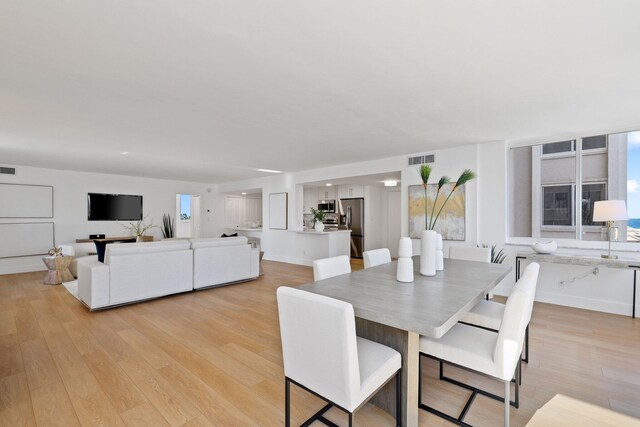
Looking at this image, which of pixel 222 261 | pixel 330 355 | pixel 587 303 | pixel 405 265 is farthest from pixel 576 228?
pixel 222 261

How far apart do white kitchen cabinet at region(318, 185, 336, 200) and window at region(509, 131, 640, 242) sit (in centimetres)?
506

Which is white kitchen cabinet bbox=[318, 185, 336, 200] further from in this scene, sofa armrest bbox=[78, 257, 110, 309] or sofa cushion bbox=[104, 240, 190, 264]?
sofa armrest bbox=[78, 257, 110, 309]

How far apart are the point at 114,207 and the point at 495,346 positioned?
8.85 meters

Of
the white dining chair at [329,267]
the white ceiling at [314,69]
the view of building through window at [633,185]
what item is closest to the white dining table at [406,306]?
the white dining chair at [329,267]

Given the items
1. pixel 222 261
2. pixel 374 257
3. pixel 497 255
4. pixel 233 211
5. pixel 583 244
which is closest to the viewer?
pixel 374 257

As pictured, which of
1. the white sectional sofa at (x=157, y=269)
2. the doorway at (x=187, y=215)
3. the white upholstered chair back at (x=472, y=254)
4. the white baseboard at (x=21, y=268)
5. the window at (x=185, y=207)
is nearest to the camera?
the white upholstered chair back at (x=472, y=254)

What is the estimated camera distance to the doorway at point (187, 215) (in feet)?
29.6

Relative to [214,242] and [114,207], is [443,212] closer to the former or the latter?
[214,242]

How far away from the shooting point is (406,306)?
1.56 m

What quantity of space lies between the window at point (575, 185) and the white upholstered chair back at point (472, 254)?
170cm

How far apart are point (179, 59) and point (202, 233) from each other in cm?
826

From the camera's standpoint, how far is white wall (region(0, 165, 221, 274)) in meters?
6.39

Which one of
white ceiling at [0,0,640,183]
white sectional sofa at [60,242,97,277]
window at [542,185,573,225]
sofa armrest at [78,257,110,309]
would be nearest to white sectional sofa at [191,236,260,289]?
sofa armrest at [78,257,110,309]

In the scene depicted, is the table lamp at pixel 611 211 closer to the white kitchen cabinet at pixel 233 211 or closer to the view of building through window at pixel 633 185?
the view of building through window at pixel 633 185
